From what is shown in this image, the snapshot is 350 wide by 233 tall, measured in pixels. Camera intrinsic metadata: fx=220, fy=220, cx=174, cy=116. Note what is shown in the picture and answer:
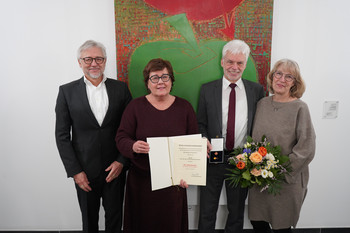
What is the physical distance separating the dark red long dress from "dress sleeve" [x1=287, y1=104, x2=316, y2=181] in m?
0.83

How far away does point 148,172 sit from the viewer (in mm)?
1780

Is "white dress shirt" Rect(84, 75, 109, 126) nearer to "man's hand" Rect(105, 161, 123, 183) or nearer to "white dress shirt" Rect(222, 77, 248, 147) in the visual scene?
"man's hand" Rect(105, 161, 123, 183)

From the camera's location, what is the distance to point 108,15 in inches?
86.4

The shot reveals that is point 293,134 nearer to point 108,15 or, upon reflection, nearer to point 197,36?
point 197,36

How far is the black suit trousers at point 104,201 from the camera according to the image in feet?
6.37

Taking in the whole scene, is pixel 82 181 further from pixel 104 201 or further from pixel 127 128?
pixel 127 128

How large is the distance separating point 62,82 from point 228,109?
1717 millimetres

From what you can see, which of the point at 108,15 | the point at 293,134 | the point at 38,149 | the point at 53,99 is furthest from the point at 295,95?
the point at 38,149

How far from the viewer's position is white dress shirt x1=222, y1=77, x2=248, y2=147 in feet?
6.61

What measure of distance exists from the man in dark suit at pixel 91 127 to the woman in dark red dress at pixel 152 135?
0.64 ft

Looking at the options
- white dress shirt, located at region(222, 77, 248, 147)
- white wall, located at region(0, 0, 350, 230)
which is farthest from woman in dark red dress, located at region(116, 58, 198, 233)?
white wall, located at region(0, 0, 350, 230)

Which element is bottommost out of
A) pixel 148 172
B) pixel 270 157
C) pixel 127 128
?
pixel 148 172

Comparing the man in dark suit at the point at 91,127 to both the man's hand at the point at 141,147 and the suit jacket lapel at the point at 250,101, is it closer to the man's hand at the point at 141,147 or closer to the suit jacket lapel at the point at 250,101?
the man's hand at the point at 141,147

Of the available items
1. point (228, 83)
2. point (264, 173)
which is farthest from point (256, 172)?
point (228, 83)
